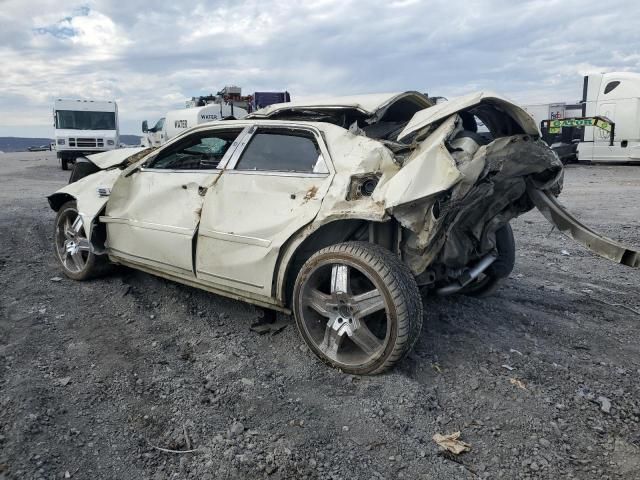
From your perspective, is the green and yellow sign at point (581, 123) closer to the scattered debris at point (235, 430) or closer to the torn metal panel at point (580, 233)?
the torn metal panel at point (580, 233)

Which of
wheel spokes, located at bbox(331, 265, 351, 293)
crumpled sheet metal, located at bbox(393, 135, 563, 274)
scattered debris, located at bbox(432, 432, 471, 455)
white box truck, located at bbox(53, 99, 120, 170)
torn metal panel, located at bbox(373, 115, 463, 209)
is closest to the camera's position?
scattered debris, located at bbox(432, 432, 471, 455)

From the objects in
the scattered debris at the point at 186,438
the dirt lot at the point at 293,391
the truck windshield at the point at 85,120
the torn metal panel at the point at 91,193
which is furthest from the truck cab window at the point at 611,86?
the scattered debris at the point at 186,438

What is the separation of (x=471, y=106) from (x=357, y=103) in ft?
2.98

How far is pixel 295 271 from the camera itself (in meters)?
3.78

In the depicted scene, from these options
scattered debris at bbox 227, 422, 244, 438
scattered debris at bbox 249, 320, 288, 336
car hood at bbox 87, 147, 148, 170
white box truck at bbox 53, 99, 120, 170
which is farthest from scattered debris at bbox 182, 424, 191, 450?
white box truck at bbox 53, 99, 120, 170

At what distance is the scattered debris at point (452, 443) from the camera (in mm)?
2666

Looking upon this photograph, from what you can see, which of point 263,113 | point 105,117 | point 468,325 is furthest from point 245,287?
point 105,117

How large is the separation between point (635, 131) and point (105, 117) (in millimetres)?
20305

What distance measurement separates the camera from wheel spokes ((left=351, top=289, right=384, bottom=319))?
10.5 ft

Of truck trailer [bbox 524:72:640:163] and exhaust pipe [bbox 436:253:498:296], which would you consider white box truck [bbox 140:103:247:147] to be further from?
exhaust pipe [bbox 436:253:498:296]

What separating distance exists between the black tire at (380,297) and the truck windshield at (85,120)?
69.6 feet

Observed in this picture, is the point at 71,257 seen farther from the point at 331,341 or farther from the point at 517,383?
the point at 517,383

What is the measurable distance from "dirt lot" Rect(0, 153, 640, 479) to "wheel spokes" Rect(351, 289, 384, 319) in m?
0.42

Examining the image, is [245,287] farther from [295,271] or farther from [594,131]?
[594,131]
